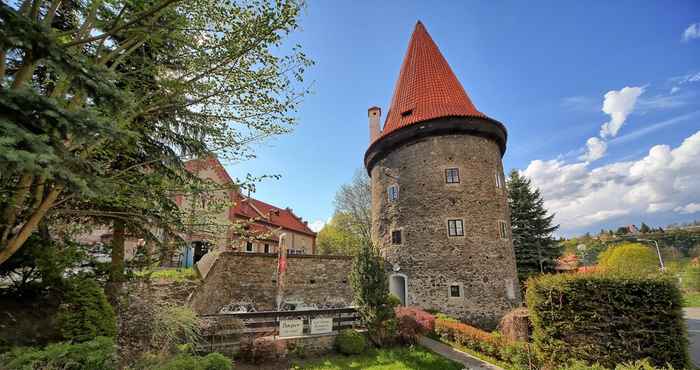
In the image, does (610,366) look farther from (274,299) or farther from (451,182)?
(274,299)

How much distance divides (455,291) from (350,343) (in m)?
7.67

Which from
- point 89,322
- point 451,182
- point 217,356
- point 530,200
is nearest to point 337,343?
point 217,356

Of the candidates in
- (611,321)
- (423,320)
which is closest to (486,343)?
(423,320)

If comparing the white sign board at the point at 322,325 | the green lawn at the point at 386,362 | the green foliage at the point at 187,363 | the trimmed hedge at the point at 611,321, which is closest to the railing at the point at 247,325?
the white sign board at the point at 322,325

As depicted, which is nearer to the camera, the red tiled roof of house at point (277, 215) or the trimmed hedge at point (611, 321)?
the trimmed hedge at point (611, 321)

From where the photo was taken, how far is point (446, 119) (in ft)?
51.9

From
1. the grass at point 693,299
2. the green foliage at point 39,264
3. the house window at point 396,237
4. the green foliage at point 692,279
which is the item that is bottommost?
the grass at point 693,299

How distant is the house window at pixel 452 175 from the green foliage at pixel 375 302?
25.4 feet

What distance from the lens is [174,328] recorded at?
6.89 m

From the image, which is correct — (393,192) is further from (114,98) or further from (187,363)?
(114,98)

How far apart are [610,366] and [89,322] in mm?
10401

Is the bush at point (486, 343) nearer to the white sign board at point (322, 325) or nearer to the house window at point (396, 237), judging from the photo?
the white sign board at point (322, 325)

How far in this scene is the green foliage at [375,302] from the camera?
966cm

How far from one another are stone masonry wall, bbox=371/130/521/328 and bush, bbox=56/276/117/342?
12.9 meters
